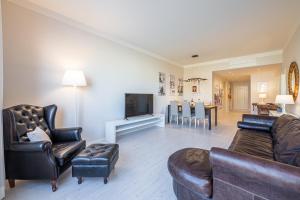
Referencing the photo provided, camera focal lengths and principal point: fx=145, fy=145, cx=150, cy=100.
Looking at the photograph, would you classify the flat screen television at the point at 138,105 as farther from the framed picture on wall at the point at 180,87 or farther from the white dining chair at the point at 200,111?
the framed picture on wall at the point at 180,87

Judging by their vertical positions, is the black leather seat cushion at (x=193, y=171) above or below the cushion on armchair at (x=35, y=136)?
below

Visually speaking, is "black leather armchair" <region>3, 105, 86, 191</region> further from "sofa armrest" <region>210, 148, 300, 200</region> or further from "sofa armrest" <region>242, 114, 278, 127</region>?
"sofa armrest" <region>242, 114, 278, 127</region>

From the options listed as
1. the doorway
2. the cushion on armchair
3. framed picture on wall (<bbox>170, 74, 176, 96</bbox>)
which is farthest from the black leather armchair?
the doorway

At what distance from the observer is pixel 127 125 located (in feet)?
13.6

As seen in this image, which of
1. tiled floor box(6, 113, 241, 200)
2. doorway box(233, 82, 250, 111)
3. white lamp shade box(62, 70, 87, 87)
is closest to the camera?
tiled floor box(6, 113, 241, 200)

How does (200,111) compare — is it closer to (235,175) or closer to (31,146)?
(235,175)

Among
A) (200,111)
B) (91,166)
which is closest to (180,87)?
(200,111)

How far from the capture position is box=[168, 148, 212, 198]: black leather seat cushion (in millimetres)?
1223

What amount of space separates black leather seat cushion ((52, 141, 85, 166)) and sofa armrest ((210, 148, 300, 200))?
1762 millimetres

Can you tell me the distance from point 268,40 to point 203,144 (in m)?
3.47

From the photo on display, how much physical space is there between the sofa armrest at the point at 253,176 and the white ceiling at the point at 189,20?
2.43 m

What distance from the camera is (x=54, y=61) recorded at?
276 centimetres

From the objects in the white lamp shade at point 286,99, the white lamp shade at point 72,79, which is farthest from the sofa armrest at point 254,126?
the white lamp shade at point 72,79

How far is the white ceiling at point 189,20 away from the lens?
8.08ft
